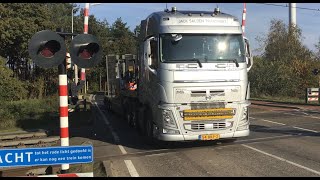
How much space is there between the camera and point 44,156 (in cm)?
593

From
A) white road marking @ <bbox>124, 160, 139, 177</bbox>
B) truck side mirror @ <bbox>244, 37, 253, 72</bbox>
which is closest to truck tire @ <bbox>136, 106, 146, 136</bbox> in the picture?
white road marking @ <bbox>124, 160, 139, 177</bbox>

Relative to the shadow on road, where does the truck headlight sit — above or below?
above

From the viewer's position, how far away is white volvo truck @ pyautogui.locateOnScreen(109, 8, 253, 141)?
10.4 meters

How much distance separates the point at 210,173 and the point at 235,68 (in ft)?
11.5

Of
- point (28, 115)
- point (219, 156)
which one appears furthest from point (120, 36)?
point (219, 156)

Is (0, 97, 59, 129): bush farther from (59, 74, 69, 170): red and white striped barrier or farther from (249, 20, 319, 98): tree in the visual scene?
(249, 20, 319, 98): tree

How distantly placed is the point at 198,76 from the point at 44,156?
211 inches

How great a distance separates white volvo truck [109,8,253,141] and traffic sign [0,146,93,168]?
14.8 feet

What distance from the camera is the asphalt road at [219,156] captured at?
8188 millimetres

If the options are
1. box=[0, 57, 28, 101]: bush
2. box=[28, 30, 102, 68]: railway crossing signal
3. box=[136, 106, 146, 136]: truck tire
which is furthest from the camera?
box=[0, 57, 28, 101]: bush

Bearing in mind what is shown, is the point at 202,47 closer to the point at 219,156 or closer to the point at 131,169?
the point at 219,156

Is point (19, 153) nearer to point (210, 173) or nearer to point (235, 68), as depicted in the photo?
point (210, 173)

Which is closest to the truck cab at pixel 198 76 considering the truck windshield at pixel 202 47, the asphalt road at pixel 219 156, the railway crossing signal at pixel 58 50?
the truck windshield at pixel 202 47

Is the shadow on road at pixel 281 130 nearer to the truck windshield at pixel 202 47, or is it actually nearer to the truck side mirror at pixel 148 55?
the truck windshield at pixel 202 47
